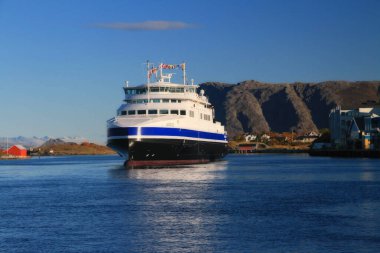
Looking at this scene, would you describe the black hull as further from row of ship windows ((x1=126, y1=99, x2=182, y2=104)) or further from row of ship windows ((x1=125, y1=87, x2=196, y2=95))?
row of ship windows ((x1=125, y1=87, x2=196, y2=95))

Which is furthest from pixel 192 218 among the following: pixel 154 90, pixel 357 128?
pixel 357 128

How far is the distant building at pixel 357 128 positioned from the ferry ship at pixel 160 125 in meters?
65.0

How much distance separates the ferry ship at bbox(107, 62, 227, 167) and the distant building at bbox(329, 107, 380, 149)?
213ft

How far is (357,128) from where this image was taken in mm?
153000

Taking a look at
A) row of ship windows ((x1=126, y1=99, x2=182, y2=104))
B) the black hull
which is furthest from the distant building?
row of ship windows ((x1=126, y1=99, x2=182, y2=104))

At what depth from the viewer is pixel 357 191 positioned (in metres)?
47.4

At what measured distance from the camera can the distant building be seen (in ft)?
484

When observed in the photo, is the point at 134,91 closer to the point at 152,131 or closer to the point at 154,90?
the point at 154,90

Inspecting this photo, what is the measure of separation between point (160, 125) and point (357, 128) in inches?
3437

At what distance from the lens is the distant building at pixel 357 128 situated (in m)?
148

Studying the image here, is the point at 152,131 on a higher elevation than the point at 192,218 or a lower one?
higher

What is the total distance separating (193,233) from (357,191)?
22.3 meters

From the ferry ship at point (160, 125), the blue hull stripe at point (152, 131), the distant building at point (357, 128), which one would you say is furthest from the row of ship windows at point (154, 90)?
the distant building at point (357, 128)

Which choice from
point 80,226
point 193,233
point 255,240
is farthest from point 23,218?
point 255,240
